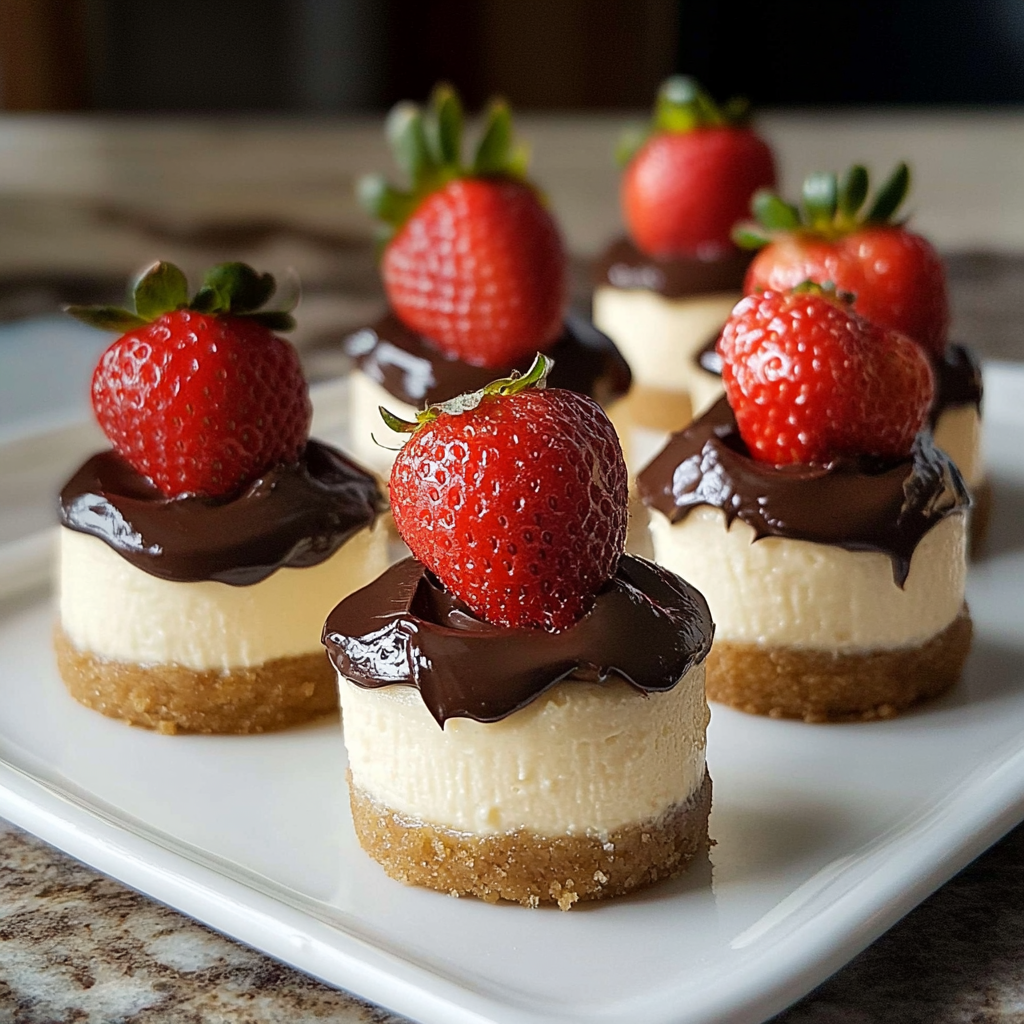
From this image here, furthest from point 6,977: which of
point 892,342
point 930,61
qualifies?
point 930,61

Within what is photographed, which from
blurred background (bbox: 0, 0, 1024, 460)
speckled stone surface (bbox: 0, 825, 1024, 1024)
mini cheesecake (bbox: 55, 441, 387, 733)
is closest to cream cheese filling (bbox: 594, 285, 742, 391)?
mini cheesecake (bbox: 55, 441, 387, 733)

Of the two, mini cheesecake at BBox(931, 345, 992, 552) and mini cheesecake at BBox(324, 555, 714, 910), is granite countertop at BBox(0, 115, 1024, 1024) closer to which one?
mini cheesecake at BBox(324, 555, 714, 910)

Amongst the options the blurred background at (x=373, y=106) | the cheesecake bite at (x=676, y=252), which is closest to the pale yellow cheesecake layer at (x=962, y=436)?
the cheesecake bite at (x=676, y=252)

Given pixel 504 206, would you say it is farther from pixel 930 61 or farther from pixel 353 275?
pixel 930 61

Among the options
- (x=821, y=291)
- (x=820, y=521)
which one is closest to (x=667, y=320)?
(x=821, y=291)

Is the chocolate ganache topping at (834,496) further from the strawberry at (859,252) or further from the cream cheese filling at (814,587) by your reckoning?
the strawberry at (859,252)

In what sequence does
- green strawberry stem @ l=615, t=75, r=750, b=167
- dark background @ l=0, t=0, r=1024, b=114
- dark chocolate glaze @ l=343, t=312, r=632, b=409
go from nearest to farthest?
dark chocolate glaze @ l=343, t=312, r=632, b=409
green strawberry stem @ l=615, t=75, r=750, b=167
dark background @ l=0, t=0, r=1024, b=114

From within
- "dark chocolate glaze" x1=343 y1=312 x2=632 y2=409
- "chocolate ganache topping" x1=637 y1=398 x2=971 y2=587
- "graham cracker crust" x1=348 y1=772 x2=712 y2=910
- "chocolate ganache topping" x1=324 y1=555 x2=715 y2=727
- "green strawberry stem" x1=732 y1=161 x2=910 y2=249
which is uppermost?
"green strawberry stem" x1=732 y1=161 x2=910 y2=249

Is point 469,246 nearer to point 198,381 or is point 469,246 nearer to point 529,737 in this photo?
point 198,381
